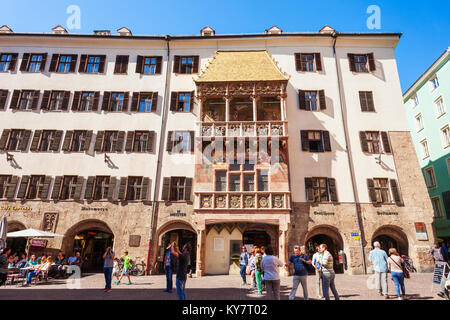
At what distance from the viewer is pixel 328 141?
20781 mm

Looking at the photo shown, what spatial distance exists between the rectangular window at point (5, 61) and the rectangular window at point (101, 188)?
1416cm

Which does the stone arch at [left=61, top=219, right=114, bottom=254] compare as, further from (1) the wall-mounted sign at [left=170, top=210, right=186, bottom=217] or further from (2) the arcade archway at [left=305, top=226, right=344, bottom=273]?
(2) the arcade archway at [left=305, top=226, right=344, bottom=273]

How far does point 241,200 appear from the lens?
18.6 meters

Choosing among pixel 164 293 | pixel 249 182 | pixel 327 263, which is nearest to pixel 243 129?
pixel 249 182

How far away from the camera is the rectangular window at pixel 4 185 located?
65.5 ft

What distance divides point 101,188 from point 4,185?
7.53 meters

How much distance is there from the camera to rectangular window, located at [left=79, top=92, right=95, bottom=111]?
22328 millimetres

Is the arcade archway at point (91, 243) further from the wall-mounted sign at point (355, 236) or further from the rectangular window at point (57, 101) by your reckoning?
the wall-mounted sign at point (355, 236)

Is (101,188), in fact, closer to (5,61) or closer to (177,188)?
(177,188)

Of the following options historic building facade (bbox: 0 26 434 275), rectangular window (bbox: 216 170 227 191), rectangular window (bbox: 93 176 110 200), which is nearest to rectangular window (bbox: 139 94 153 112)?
historic building facade (bbox: 0 26 434 275)

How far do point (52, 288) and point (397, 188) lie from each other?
23042mm
